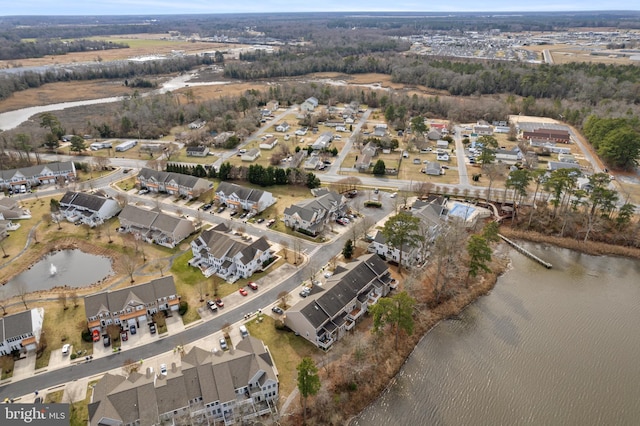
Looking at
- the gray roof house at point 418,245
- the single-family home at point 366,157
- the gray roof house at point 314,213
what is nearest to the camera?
the gray roof house at point 418,245

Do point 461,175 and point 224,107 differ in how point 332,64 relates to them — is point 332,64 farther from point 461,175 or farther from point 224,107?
point 461,175

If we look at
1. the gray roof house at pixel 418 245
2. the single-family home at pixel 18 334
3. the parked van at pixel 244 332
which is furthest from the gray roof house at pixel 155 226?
the gray roof house at pixel 418 245

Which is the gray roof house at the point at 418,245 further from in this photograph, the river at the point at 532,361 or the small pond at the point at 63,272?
the small pond at the point at 63,272

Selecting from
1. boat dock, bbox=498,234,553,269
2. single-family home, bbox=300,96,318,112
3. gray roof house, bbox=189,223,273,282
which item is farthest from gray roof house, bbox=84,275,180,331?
single-family home, bbox=300,96,318,112

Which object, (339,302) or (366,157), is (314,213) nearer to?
Result: (339,302)

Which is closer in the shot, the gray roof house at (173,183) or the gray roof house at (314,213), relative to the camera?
the gray roof house at (314,213)

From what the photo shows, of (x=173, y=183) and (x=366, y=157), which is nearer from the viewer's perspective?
(x=173, y=183)

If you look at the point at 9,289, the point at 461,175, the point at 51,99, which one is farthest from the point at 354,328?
the point at 51,99

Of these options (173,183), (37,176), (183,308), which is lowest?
(183,308)

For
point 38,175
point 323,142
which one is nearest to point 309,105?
point 323,142
